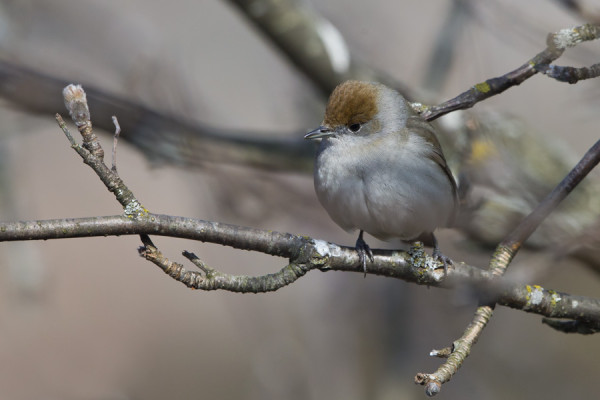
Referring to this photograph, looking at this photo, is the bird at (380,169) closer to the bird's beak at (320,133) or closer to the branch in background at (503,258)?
the bird's beak at (320,133)

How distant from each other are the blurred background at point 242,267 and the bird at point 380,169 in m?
0.42

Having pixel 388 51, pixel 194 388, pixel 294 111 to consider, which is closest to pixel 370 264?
pixel 294 111

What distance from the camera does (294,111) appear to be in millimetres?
6387

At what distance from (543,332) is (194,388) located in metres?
4.15

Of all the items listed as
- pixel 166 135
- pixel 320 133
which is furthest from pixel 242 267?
pixel 320 133

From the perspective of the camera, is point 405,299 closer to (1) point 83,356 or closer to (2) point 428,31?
(1) point 83,356

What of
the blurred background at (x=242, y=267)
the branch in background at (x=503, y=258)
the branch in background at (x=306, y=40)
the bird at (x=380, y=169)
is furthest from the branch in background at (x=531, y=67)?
the branch in background at (x=306, y=40)

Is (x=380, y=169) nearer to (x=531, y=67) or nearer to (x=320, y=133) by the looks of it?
(x=320, y=133)

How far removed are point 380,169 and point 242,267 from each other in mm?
2274

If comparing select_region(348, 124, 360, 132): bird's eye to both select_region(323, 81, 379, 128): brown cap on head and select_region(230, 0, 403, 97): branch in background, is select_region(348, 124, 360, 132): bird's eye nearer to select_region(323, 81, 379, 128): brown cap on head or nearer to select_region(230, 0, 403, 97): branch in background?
select_region(323, 81, 379, 128): brown cap on head

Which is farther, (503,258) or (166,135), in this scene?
(166,135)

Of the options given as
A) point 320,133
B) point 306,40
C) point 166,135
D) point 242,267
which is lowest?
point 166,135

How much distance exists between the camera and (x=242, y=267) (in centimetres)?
600

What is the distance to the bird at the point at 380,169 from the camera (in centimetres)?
408
